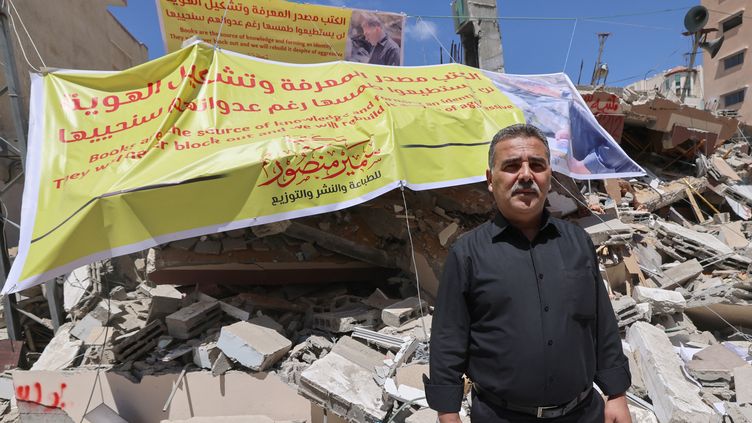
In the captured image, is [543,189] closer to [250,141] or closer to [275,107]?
[250,141]

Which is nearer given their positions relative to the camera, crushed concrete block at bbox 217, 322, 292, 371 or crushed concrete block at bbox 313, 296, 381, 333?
crushed concrete block at bbox 217, 322, 292, 371

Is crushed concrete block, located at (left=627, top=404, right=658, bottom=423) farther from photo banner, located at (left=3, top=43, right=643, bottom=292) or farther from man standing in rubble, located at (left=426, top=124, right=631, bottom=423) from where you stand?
photo banner, located at (left=3, top=43, right=643, bottom=292)

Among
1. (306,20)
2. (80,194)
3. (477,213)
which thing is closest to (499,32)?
(306,20)

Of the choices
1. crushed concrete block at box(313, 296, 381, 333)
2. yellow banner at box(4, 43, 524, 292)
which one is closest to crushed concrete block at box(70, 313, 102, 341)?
yellow banner at box(4, 43, 524, 292)

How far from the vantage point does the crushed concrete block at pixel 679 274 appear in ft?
18.1

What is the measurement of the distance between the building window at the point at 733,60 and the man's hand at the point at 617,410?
31121mm

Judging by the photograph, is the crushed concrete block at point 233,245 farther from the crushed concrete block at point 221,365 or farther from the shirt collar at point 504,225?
the shirt collar at point 504,225

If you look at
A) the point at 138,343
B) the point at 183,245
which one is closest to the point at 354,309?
the point at 183,245

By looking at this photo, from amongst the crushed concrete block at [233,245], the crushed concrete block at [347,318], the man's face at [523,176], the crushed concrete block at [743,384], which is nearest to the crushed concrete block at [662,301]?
the crushed concrete block at [743,384]

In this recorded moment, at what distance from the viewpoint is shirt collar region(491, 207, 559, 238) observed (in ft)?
5.08

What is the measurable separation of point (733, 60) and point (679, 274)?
26787 mm

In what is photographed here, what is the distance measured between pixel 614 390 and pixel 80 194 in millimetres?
3927

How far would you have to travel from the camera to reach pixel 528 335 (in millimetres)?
1438

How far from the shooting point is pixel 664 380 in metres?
2.85
